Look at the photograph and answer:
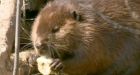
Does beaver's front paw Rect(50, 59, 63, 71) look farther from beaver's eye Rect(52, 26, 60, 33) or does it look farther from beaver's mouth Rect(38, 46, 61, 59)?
beaver's eye Rect(52, 26, 60, 33)

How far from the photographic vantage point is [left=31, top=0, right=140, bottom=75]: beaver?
→ 3527mm

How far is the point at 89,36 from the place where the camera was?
3.63 m

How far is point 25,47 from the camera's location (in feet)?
16.3

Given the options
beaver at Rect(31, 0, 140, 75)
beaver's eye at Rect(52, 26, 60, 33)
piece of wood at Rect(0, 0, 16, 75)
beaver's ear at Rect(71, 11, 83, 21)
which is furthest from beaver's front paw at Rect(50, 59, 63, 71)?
piece of wood at Rect(0, 0, 16, 75)

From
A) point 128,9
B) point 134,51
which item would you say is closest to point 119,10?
point 128,9

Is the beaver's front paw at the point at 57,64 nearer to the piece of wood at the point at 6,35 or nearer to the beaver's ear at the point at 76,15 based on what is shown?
the beaver's ear at the point at 76,15

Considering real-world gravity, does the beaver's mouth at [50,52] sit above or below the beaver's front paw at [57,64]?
above

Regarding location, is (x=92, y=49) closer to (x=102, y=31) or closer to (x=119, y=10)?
(x=102, y=31)

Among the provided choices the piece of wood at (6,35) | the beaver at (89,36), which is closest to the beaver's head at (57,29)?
the beaver at (89,36)

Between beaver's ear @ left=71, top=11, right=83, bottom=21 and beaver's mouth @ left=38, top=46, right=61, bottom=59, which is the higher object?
beaver's ear @ left=71, top=11, right=83, bottom=21

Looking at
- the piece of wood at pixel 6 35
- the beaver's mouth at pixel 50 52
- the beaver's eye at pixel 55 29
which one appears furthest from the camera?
the piece of wood at pixel 6 35

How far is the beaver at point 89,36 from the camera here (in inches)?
139

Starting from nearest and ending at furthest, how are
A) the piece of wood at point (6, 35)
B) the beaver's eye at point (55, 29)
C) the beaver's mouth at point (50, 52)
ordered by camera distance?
the beaver's mouth at point (50, 52)
the beaver's eye at point (55, 29)
the piece of wood at point (6, 35)

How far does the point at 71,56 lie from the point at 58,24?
0.87 ft
